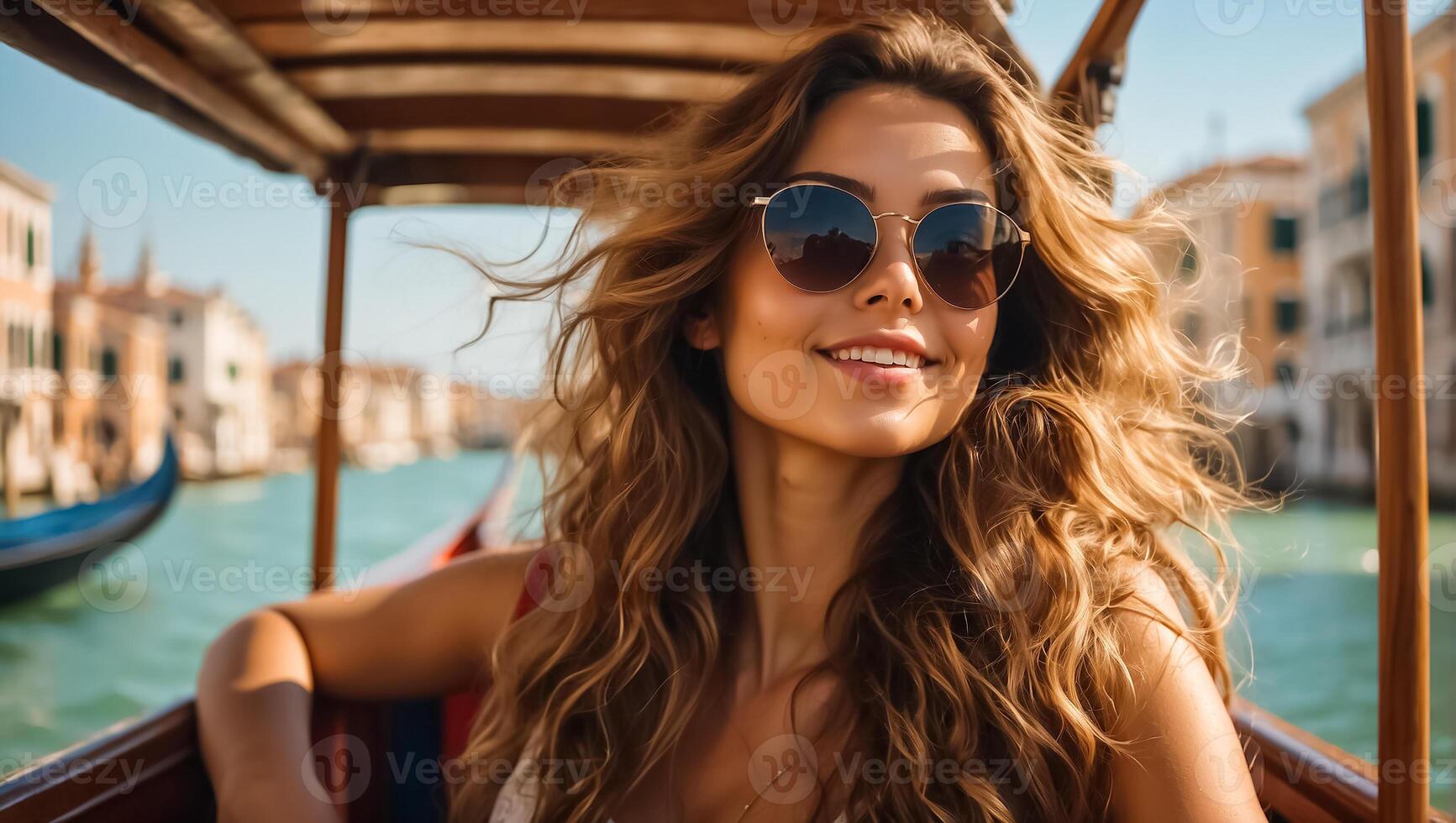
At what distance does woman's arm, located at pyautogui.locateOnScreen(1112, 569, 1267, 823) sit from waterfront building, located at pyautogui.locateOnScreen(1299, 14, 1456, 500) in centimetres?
2091

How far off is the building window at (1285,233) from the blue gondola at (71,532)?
3144 centimetres

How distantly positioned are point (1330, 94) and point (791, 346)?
93.1 ft

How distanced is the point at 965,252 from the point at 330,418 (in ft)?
5.56

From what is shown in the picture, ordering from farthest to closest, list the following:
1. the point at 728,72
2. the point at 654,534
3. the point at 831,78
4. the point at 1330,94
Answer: the point at 1330,94
the point at 728,72
the point at 654,534
the point at 831,78

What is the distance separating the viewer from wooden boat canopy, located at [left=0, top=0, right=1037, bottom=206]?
1412mm

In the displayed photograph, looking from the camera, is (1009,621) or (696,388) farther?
(696,388)

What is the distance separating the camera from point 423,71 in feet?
5.85

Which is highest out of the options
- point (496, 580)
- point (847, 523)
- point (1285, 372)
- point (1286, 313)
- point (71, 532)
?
point (1286, 313)

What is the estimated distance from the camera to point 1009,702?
117 cm

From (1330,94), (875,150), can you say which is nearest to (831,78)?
(875,150)

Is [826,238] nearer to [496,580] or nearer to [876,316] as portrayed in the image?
[876,316]

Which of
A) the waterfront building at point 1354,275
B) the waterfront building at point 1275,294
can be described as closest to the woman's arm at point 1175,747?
the waterfront building at point 1354,275

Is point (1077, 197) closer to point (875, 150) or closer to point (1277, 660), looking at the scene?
point (875, 150)

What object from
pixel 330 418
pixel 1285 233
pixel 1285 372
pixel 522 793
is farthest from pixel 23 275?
pixel 1285 233
